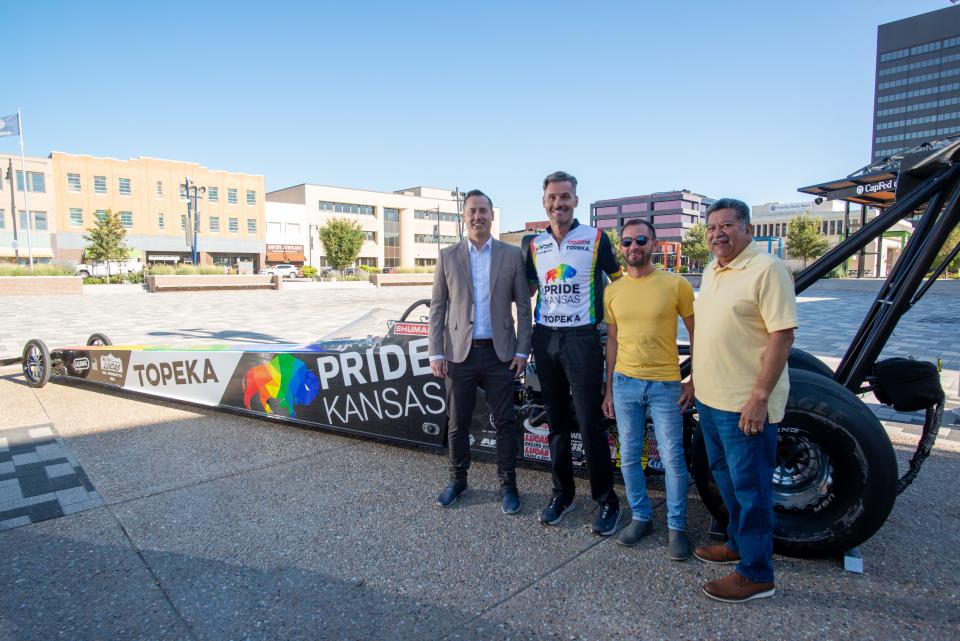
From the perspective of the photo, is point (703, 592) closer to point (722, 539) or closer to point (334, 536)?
point (722, 539)

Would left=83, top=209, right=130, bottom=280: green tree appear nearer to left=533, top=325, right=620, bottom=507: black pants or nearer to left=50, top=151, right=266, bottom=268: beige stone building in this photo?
left=50, top=151, right=266, bottom=268: beige stone building

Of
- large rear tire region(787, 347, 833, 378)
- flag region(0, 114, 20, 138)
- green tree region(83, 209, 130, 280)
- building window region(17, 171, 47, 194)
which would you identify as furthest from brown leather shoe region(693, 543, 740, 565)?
building window region(17, 171, 47, 194)

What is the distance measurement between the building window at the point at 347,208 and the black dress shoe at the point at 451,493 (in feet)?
229

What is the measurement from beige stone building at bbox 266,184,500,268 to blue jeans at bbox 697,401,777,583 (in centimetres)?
6238

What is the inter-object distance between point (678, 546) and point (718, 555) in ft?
0.60

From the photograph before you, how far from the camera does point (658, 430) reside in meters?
2.70

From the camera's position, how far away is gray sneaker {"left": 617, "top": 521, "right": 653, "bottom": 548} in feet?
9.19

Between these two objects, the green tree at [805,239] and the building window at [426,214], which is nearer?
the green tree at [805,239]

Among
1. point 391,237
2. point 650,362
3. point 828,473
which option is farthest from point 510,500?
point 391,237

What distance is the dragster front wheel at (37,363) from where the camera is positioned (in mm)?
5992

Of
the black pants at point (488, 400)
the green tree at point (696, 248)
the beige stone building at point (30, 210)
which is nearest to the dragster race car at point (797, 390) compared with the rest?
the black pants at point (488, 400)

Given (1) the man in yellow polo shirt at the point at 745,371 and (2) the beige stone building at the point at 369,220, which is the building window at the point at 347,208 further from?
(1) the man in yellow polo shirt at the point at 745,371

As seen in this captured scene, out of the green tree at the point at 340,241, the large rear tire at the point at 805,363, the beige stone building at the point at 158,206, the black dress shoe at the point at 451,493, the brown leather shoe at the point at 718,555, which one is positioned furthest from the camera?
the green tree at the point at 340,241

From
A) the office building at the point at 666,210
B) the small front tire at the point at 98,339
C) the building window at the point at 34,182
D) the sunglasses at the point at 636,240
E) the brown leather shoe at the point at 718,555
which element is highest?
the office building at the point at 666,210
